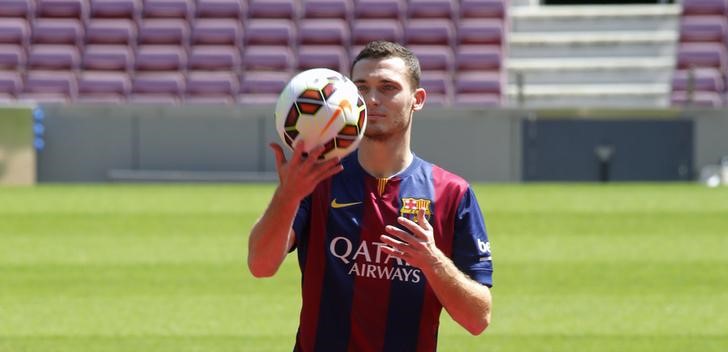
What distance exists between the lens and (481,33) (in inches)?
1048

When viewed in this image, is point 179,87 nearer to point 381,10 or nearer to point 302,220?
point 381,10

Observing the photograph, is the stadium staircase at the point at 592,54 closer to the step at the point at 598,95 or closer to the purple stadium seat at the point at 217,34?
the step at the point at 598,95

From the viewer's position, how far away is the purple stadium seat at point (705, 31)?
2662 cm

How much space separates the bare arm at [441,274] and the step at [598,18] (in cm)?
2419

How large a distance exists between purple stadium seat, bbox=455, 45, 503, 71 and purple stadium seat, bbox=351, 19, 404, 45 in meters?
1.41

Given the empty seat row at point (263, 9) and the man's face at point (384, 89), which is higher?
the empty seat row at point (263, 9)

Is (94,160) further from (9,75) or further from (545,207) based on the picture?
(545,207)

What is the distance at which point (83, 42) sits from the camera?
2692 cm

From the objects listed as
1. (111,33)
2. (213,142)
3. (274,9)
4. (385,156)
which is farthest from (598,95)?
(385,156)

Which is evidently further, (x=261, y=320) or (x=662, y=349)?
(x=261, y=320)

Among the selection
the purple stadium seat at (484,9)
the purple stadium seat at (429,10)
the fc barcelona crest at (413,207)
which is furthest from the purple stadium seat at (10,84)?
the fc barcelona crest at (413,207)

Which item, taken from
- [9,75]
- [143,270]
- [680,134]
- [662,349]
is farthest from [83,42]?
[662,349]

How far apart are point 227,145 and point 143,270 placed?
10.5 m

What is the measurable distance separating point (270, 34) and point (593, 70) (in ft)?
23.4
